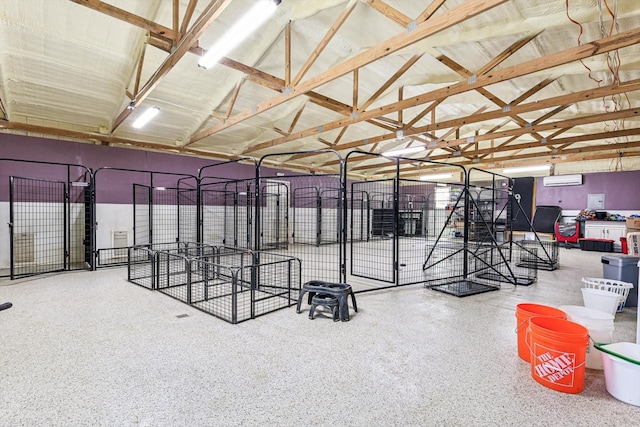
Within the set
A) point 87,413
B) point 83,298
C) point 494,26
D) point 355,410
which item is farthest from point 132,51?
point 355,410

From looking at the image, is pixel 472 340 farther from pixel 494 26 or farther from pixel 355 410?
pixel 494 26

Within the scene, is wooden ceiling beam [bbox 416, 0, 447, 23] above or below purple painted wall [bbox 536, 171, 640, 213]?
above

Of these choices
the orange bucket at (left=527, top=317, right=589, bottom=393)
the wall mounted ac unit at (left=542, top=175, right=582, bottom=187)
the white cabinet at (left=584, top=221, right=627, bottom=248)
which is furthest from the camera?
the wall mounted ac unit at (left=542, top=175, right=582, bottom=187)

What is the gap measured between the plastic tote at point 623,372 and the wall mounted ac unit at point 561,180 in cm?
1099

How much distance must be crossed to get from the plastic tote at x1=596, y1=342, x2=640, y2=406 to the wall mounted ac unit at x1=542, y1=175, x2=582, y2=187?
11.0m

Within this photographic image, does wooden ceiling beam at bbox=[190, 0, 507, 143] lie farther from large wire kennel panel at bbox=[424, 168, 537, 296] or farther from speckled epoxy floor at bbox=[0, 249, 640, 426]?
speckled epoxy floor at bbox=[0, 249, 640, 426]

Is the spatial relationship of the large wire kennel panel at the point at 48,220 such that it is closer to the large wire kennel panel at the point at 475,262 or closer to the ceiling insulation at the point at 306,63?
the ceiling insulation at the point at 306,63

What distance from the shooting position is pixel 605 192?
10039 millimetres

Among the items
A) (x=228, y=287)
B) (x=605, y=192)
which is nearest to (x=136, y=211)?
(x=228, y=287)

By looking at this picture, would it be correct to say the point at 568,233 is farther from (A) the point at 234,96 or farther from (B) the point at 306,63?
(A) the point at 234,96

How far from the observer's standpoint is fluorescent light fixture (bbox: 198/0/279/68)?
2666 mm

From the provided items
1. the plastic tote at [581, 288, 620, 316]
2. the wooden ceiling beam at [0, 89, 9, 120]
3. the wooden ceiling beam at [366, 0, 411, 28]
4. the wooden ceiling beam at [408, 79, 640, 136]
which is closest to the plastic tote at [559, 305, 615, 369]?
the plastic tote at [581, 288, 620, 316]

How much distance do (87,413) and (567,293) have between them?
566 centimetres

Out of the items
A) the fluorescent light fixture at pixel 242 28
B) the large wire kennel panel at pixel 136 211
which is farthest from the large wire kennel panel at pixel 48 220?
the fluorescent light fixture at pixel 242 28
